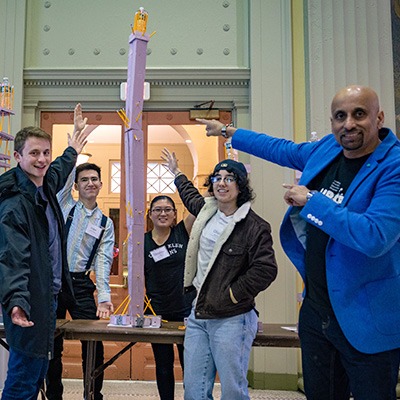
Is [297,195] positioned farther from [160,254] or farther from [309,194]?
[160,254]

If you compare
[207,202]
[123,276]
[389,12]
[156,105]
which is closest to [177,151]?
[156,105]

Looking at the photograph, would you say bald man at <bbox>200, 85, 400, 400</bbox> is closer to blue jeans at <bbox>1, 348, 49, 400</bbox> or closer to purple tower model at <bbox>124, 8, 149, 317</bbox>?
blue jeans at <bbox>1, 348, 49, 400</bbox>

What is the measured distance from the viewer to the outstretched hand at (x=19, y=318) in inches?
70.9

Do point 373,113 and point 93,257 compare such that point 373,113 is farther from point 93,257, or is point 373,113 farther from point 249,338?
point 93,257

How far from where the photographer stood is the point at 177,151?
4297 mm

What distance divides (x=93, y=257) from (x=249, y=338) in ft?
4.22

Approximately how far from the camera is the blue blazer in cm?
137

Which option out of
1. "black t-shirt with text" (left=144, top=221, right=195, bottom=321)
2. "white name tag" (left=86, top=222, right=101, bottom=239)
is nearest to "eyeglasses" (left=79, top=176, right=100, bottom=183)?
Result: "white name tag" (left=86, top=222, right=101, bottom=239)

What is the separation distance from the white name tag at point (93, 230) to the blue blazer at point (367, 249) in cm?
192

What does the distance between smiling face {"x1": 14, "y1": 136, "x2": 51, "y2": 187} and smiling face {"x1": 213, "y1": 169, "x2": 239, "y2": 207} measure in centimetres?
86

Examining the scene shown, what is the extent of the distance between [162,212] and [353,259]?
1.81 m

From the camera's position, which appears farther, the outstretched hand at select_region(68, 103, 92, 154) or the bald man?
the outstretched hand at select_region(68, 103, 92, 154)

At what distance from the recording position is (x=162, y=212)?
3139 mm

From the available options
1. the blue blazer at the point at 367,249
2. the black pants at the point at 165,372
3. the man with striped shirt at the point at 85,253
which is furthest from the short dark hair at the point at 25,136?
the black pants at the point at 165,372
